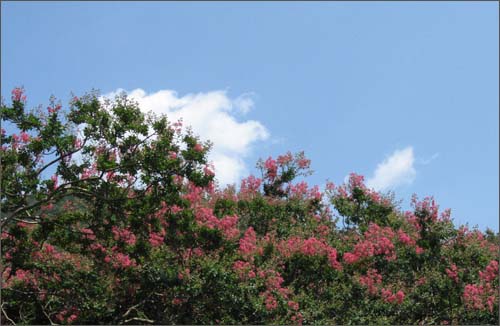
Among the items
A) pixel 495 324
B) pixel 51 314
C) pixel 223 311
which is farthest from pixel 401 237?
pixel 51 314

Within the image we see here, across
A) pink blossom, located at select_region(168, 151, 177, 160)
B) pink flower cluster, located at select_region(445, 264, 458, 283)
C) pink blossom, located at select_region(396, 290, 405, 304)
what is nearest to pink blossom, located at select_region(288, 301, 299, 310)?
pink blossom, located at select_region(396, 290, 405, 304)

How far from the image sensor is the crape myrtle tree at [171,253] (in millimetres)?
11125

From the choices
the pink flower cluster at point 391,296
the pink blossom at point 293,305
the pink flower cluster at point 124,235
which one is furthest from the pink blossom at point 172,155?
the pink flower cluster at point 391,296

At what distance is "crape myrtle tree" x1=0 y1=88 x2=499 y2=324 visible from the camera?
11125 mm

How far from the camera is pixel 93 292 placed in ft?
40.5

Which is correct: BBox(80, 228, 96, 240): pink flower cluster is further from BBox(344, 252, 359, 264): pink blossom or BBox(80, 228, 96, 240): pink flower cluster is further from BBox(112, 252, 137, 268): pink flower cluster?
BBox(344, 252, 359, 264): pink blossom

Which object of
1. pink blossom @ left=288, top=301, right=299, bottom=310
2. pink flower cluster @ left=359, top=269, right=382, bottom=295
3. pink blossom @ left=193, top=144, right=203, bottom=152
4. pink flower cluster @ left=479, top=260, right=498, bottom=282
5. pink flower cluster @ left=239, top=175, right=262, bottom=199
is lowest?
pink blossom @ left=288, top=301, right=299, bottom=310

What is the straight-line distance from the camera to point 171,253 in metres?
12.5

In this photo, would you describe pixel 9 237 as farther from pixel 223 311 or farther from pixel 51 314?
pixel 223 311

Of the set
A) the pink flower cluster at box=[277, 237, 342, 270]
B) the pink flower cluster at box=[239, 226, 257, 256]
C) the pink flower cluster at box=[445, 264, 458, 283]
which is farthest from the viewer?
the pink flower cluster at box=[445, 264, 458, 283]

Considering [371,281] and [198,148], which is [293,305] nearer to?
[371,281]

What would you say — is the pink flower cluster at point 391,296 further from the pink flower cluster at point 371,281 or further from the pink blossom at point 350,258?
the pink blossom at point 350,258

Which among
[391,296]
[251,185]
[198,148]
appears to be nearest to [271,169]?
[251,185]

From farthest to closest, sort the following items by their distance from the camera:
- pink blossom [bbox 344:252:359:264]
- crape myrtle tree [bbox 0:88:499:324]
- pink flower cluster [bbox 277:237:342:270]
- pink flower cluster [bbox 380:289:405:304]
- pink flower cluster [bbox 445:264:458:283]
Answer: pink blossom [bbox 344:252:359:264]
pink flower cluster [bbox 445:264:458:283]
pink flower cluster [bbox 277:237:342:270]
pink flower cluster [bbox 380:289:405:304]
crape myrtle tree [bbox 0:88:499:324]
